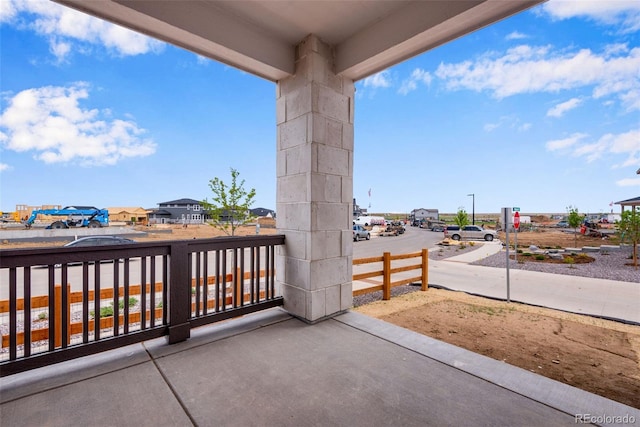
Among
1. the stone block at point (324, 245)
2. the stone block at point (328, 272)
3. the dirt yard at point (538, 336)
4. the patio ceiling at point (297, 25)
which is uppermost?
the patio ceiling at point (297, 25)

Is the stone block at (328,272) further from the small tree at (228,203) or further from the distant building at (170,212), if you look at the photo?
the distant building at (170,212)

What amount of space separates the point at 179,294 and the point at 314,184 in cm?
159

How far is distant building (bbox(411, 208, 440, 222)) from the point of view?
130 feet

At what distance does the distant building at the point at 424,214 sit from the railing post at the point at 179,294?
1617 inches

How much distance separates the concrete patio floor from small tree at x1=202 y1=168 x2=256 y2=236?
3982mm

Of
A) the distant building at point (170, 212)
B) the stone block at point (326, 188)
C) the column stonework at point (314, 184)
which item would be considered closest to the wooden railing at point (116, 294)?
the column stonework at point (314, 184)

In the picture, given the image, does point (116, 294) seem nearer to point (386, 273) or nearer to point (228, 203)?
point (386, 273)

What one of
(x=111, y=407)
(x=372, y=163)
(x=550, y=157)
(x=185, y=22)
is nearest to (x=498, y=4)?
(x=185, y=22)

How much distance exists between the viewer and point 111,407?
1.39m

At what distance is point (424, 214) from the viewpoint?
4169 cm

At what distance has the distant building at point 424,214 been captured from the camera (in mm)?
39562

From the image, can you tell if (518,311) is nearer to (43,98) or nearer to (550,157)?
(43,98)

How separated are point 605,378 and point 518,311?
2077 millimetres

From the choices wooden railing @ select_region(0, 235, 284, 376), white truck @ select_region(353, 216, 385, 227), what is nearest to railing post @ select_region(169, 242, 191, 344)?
wooden railing @ select_region(0, 235, 284, 376)
